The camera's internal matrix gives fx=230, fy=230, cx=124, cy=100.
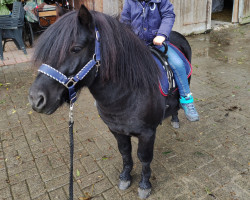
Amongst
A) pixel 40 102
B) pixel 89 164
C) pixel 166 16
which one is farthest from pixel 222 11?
pixel 40 102

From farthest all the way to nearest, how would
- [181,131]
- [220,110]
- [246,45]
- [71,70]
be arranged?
[246,45] → [220,110] → [181,131] → [71,70]

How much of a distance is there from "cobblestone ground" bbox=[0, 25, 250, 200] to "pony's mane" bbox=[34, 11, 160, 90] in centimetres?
45

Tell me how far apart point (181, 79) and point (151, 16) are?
76 cm

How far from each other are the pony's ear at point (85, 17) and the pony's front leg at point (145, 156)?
1.13 metres

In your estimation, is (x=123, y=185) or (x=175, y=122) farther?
(x=175, y=122)

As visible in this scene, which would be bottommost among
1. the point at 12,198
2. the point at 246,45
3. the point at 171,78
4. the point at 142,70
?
the point at 12,198

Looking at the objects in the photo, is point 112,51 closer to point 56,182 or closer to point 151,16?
point 151,16

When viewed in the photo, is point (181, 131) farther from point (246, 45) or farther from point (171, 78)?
point (246, 45)

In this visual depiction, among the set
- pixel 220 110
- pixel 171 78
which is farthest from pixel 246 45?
pixel 171 78

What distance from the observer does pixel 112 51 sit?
161cm

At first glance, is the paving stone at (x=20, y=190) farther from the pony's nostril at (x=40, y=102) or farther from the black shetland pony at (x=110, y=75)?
the pony's nostril at (x=40, y=102)

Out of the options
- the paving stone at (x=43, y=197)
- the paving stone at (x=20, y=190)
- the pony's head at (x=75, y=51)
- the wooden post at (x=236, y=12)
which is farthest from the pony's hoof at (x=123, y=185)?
the wooden post at (x=236, y=12)

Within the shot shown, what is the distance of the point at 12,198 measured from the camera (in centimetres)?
252

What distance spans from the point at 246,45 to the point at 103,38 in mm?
7529
